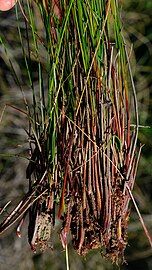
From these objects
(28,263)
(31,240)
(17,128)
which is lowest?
(28,263)

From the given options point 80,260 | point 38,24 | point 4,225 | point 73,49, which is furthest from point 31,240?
point 38,24

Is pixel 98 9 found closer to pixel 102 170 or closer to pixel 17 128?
pixel 102 170

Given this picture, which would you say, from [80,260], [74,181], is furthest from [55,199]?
[80,260]

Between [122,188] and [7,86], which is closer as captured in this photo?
[122,188]

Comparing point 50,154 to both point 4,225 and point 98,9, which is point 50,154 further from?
point 98,9

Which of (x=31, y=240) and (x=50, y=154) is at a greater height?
(x=50, y=154)

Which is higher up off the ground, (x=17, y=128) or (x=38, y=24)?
(x=38, y=24)
